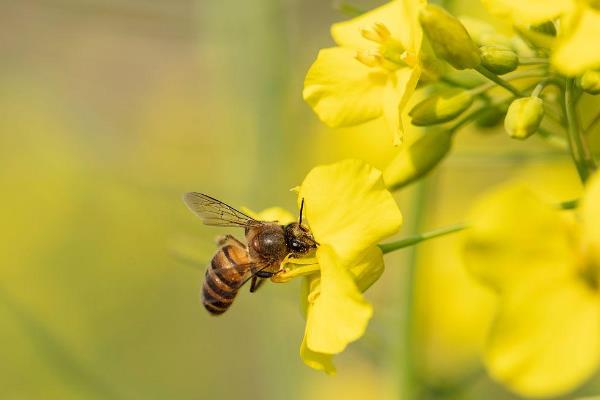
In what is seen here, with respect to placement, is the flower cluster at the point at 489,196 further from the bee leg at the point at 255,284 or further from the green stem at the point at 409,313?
the green stem at the point at 409,313

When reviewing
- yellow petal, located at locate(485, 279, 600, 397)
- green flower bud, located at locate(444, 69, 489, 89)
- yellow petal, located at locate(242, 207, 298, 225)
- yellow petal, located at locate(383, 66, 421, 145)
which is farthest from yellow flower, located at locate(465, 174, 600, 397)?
yellow petal, located at locate(242, 207, 298, 225)

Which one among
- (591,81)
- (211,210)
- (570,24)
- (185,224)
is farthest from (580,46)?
(185,224)

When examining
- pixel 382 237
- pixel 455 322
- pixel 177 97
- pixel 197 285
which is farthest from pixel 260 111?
pixel 177 97

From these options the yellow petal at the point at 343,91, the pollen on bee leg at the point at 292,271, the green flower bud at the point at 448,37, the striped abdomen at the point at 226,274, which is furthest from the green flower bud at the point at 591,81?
the striped abdomen at the point at 226,274

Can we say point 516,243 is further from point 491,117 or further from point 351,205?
point 491,117

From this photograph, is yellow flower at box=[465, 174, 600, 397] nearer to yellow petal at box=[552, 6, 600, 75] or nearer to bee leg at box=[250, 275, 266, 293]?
yellow petal at box=[552, 6, 600, 75]

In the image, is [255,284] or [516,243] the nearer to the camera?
[516,243]
